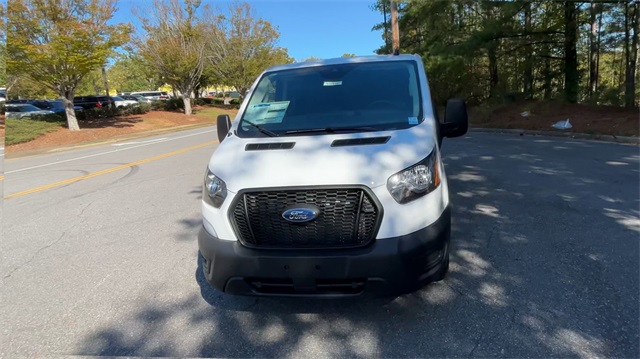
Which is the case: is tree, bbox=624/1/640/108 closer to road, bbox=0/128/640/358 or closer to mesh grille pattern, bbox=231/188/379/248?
road, bbox=0/128/640/358

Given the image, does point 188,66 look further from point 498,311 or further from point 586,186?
point 498,311

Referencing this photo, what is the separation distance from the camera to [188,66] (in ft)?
99.2

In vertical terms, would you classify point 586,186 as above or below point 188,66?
below

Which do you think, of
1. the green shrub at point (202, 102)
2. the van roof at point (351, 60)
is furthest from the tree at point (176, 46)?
the van roof at point (351, 60)

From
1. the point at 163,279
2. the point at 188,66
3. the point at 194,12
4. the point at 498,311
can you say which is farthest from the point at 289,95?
the point at 194,12

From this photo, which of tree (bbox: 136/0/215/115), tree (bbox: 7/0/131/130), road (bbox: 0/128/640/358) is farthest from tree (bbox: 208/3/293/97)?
road (bbox: 0/128/640/358)

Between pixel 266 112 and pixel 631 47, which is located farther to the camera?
pixel 631 47

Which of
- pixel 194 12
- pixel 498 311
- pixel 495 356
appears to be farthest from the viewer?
pixel 194 12

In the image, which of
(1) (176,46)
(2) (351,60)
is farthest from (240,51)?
(2) (351,60)

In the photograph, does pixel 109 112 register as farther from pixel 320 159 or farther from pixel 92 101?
pixel 320 159

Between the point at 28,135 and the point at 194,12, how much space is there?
706 inches

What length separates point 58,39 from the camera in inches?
669

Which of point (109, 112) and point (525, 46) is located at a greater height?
point (525, 46)

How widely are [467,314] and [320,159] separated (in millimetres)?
1523
